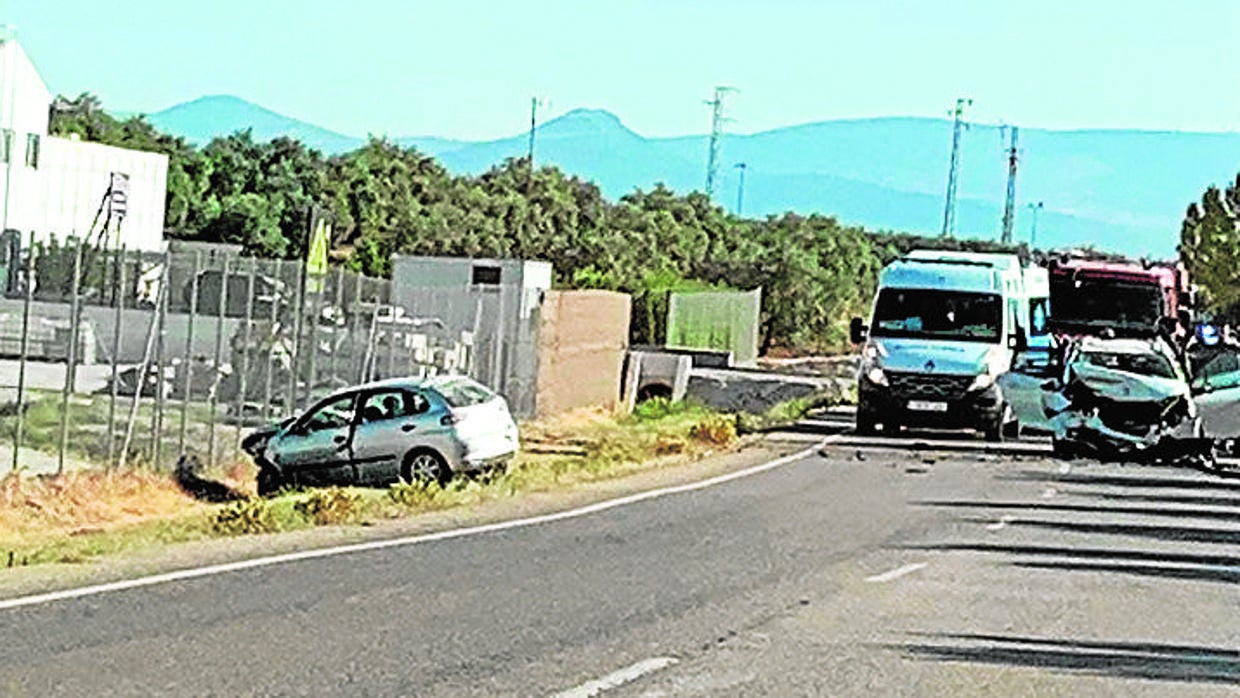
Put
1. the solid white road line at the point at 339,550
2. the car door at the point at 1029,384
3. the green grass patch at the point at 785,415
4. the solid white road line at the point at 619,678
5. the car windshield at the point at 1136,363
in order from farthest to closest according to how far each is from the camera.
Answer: the green grass patch at the point at 785,415 < the car door at the point at 1029,384 < the car windshield at the point at 1136,363 < the solid white road line at the point at 339,550 < the solid white road line at the point at 619,678

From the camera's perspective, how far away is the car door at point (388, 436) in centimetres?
2900

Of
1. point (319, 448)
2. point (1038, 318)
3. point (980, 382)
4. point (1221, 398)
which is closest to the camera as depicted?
point (319, 448)

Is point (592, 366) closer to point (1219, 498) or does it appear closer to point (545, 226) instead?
point (1219, 498)

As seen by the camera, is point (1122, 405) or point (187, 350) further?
point (1122, 405)

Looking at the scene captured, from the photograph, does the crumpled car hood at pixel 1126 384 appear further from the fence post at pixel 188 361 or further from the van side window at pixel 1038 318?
the fence post at pixel 188 361

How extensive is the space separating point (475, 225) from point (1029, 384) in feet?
221

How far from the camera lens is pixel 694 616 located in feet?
49.2

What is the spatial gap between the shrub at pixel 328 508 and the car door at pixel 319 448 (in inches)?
219

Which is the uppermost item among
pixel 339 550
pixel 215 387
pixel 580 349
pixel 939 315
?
pixel 939 315

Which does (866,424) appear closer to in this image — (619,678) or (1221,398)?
(1221,398)

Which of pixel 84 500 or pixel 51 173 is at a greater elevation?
pixel 51 173

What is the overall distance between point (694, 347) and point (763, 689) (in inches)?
2839

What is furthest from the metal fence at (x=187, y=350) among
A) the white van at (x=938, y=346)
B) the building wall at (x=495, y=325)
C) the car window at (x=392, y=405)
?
the white van at (x=938, y=346)

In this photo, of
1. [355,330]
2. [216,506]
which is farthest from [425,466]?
[355,330]
